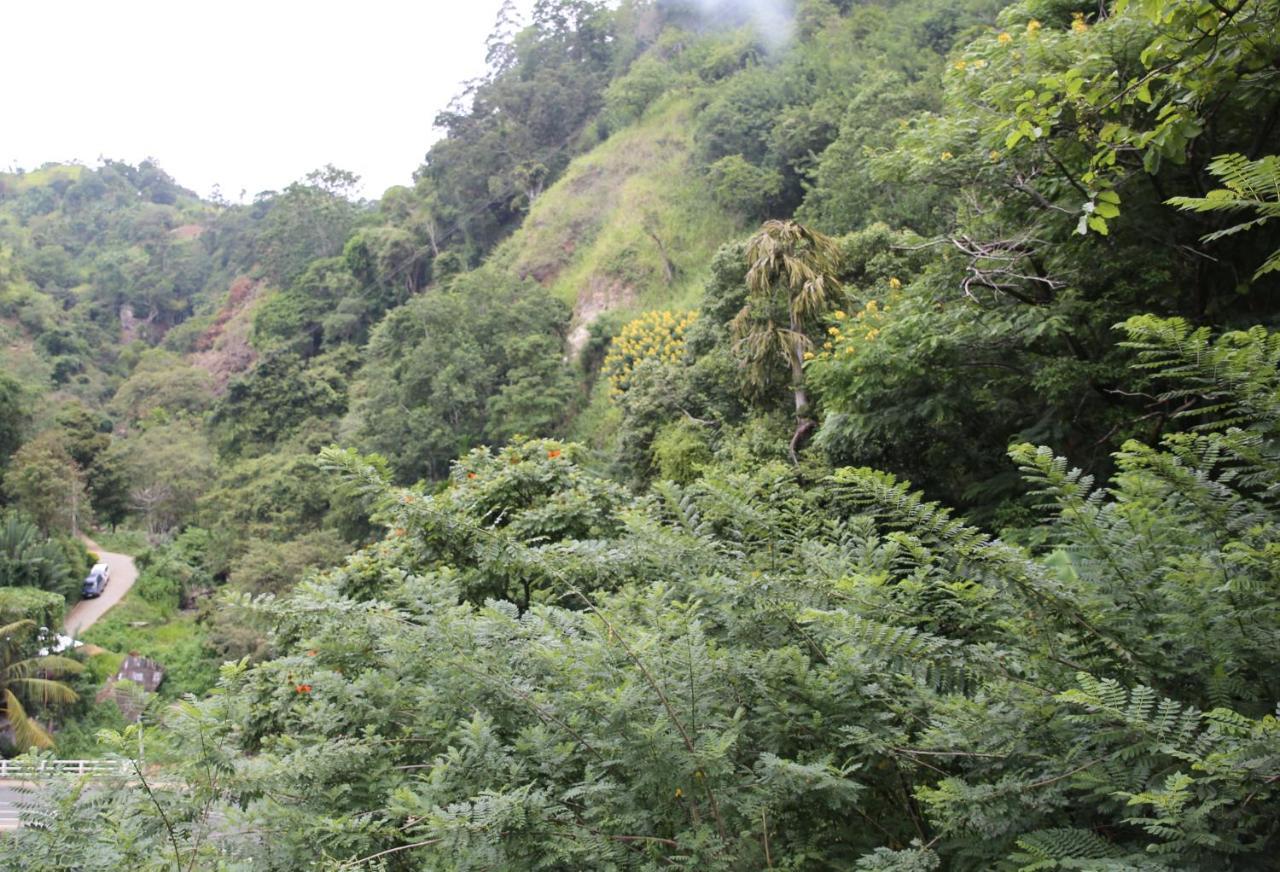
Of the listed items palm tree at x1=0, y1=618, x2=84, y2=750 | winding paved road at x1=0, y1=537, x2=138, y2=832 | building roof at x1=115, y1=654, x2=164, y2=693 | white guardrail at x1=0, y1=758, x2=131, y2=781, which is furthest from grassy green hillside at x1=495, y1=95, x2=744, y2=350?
white guardrail at x1=0, y1=758, x2=131, y2=781

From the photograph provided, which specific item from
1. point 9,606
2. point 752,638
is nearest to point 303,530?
point 9,606

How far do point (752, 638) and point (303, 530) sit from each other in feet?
71.2

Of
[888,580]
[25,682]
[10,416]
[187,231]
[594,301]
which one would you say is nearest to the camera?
[888,580]

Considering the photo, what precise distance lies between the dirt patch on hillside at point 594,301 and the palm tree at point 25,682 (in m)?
13.2

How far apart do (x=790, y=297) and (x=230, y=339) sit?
38.2m

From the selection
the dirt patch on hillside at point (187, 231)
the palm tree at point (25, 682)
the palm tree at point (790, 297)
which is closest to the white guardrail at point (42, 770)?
the palm tree at point (790, 297)

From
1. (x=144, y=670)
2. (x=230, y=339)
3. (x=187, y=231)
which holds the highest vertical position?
(x=187, y=231)

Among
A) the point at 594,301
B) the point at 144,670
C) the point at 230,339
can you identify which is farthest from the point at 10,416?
the point at 230,339

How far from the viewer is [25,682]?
15.8 m

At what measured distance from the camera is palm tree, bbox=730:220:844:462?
8977mm

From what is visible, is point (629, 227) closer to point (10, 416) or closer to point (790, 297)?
point (790, 297)

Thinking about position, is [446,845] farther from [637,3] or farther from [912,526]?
[637,3]

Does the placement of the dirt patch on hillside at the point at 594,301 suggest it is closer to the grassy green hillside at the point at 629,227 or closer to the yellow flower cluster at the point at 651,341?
the grassy green hillside at the point at 629,227

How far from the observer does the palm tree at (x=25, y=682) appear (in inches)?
590
